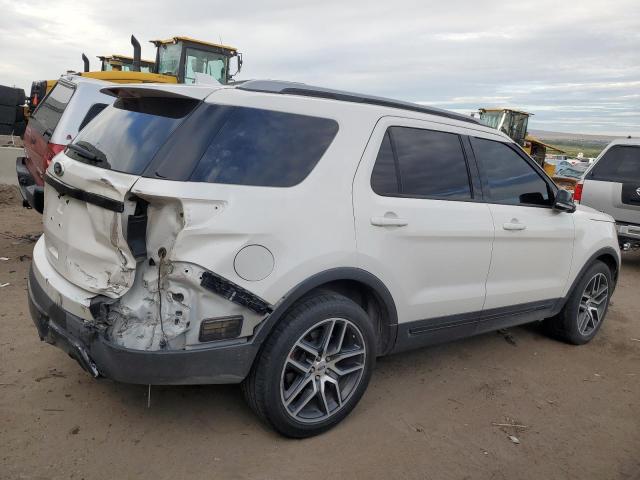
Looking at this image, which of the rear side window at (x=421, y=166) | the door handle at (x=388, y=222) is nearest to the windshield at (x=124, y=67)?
the rear side window at (x=421, y=166)

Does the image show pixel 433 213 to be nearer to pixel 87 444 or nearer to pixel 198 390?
pixel 198 390

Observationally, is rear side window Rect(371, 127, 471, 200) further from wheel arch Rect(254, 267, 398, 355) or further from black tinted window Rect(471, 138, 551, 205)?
wheel arch Rect(254, 267, 398, 355)

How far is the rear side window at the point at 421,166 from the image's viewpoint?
3342 millimetres

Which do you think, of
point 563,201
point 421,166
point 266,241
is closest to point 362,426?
point 266,241

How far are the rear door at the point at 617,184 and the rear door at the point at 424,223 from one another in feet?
18.4

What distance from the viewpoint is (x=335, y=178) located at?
3.07m

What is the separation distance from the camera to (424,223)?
3.42m

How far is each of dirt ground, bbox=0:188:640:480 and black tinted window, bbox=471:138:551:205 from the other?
1363 millimetres

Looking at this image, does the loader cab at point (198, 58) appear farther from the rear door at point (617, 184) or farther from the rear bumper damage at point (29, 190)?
the rear door at point (617, 184)

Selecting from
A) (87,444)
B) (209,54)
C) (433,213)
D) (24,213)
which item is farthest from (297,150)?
(209,54)

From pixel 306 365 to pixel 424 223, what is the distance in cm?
113

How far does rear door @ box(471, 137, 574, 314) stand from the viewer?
401 centimetres

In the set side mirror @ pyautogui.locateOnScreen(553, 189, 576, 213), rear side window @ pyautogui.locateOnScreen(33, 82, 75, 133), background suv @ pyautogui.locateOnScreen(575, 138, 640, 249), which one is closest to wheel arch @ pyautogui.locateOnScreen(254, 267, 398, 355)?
side mirror @ pyautogui.locateOnScreen(553, 189, 576, 213)

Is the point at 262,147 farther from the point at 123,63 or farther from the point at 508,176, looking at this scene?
the point at 123,63
